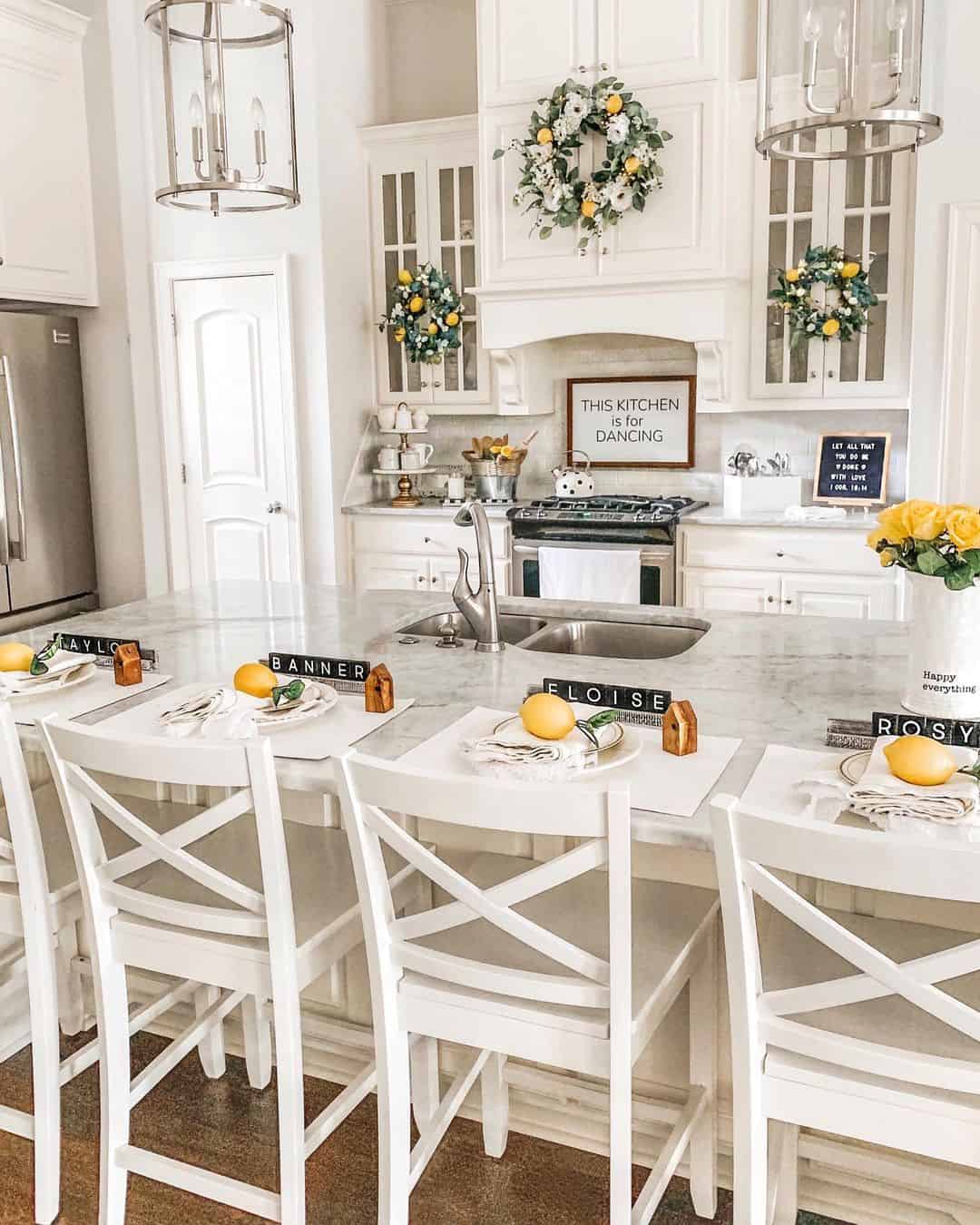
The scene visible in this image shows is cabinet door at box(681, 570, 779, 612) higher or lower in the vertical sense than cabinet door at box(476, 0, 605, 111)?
lower

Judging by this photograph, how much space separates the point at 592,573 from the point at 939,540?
2628 millimetres

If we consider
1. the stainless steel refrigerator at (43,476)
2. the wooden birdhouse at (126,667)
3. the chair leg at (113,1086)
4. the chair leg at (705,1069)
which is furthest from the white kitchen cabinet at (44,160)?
the chair leg at (705,1069)

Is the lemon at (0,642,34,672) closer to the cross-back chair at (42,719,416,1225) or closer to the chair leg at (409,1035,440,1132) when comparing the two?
the cross-back chair at (42,719,416,1225)

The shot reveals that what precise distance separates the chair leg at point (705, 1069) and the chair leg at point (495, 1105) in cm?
36

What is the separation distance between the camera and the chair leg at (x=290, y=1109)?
1730 mm

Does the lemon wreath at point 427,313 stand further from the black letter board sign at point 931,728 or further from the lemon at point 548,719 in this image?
the black letter board sign at point 931,728

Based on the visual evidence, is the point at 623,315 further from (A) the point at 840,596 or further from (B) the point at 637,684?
(B) the point at 637,684

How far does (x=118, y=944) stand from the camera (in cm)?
186

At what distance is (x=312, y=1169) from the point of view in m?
2.12

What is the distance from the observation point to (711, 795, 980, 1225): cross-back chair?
4.06ft

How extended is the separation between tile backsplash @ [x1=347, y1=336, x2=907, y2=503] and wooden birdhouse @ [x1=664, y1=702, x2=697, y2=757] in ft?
10.0

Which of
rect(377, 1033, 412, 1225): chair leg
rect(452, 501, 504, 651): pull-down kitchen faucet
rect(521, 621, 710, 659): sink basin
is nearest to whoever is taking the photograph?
rect(377, 1033, 412, 1225): chair leg

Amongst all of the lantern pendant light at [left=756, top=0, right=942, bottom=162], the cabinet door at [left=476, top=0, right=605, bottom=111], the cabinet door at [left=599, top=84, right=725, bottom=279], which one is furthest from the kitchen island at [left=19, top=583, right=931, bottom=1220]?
the cabinet door at [left=476, top=0, right=605, bottom=111]

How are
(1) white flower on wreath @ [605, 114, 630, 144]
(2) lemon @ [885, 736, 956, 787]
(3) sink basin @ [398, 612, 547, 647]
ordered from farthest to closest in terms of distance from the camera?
(1) white flower on wreath @ [605, 114, 630, 144], (3) sink basin @ [398, 612, 547, 647], (2) lemon @ [885, 736, 956, 787]
